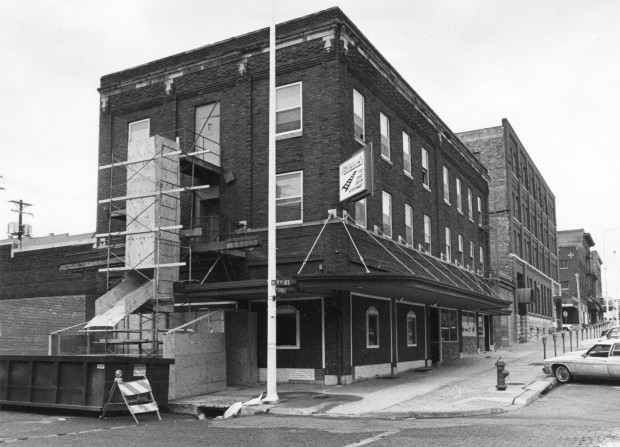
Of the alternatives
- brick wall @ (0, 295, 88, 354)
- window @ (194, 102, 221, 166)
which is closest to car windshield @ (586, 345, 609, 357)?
window @ (194, 102, 221, 166)

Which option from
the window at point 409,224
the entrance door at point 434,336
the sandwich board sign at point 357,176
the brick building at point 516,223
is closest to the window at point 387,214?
the window at point 409,224

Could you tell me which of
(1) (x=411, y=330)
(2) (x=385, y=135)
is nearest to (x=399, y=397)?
(1) (x=411, y=330)

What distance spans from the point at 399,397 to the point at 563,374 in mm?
6532

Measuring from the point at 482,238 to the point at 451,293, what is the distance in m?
19.1

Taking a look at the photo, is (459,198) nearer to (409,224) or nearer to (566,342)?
(409,224)

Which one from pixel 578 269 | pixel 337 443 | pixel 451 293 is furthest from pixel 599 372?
pixel 578 269

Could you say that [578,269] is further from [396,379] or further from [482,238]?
[396,379]

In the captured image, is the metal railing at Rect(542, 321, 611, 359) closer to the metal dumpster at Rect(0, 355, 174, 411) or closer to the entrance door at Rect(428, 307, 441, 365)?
the entrance door at Rect(428, 307, 441, 365)

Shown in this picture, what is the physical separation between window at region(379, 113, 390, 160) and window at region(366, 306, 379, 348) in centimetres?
611

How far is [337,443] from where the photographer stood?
36.0 ft

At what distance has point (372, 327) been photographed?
23641 mm

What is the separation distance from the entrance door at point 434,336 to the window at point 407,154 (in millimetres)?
6370

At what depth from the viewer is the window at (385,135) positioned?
25.9 m

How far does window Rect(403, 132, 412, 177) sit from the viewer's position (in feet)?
92.7
